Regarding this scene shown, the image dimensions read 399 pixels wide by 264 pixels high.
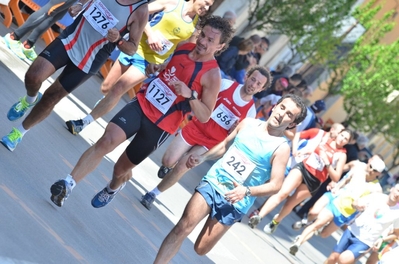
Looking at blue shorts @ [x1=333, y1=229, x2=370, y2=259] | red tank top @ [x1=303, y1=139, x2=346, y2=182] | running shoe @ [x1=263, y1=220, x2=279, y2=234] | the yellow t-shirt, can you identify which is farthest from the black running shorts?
running shoe @ [x1=263, y1=220, x2=279, y2=234]

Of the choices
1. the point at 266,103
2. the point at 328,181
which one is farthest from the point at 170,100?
the point at 328,181

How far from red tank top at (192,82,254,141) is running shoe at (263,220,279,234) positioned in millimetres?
3987

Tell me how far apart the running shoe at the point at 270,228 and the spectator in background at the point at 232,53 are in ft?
9.27

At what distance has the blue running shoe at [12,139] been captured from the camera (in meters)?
9.12

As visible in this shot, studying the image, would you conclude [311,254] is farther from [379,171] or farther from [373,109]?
[373,109]

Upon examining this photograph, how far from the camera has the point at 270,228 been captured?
1560 cm

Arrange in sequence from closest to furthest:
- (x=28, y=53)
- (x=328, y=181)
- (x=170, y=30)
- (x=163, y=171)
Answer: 1. (x=170, y=30)
2. (x=163, y=171)
3. (x=28, y=53)
4. (x=328, y=181)

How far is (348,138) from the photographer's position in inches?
607

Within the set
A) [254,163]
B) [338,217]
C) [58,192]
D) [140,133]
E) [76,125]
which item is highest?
[254,163]

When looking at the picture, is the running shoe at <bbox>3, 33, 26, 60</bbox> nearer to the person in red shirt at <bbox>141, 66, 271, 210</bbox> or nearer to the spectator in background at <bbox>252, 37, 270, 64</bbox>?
the person in red shirt at <bbox>141, 66, 271, 210</bbox>

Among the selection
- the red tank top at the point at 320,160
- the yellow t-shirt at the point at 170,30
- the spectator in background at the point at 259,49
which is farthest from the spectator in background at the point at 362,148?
the yellow t-shirt at the point at 170,30

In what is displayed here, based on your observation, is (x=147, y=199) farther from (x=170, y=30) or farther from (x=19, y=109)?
(x=19, y=109)

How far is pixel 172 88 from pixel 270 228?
23.1 ft

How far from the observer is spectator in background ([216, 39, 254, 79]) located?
1716 centimetres
